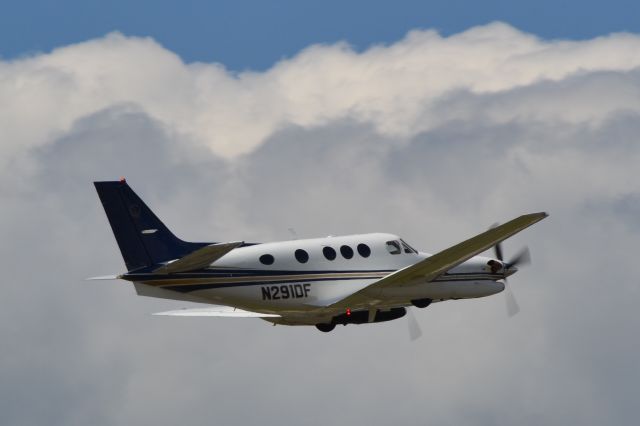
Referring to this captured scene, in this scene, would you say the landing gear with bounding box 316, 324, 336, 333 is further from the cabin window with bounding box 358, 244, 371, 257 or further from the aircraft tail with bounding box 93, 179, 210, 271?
the aircraft tail with bounding box 93, 179, 210, 271

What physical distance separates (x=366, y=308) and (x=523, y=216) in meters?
7.80

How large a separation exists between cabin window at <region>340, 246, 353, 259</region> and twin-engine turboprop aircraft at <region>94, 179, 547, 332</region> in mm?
39

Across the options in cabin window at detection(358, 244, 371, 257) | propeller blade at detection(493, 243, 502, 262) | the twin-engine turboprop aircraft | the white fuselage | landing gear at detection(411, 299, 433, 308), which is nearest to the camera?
the twin-engine turboprop aircraft

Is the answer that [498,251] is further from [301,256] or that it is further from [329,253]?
[301,256]

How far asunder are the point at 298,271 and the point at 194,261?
4.23 m

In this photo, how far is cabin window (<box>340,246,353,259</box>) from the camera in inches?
2339

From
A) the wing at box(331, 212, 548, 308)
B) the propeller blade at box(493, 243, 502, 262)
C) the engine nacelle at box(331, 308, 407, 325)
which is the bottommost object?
the engine nacelle at box(331, 308, 407, 325)

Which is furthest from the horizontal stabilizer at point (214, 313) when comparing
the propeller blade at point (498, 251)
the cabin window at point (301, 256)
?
the propeller blade at point (498, 251)

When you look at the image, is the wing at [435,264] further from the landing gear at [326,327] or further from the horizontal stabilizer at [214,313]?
the horizontal stabilizer at [214,313]

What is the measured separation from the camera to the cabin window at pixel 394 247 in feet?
198

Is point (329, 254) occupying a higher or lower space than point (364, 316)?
higher

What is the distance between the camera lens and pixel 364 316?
60625 millimetres

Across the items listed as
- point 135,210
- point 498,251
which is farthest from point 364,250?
point 135,210

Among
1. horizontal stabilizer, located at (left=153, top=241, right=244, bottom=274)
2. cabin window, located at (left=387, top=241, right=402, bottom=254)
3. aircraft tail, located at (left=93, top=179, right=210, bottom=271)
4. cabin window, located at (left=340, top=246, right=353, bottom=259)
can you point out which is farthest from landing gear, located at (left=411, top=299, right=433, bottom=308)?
aircraft tail, located at (left=93, top=179, right=210, bottom=271)
